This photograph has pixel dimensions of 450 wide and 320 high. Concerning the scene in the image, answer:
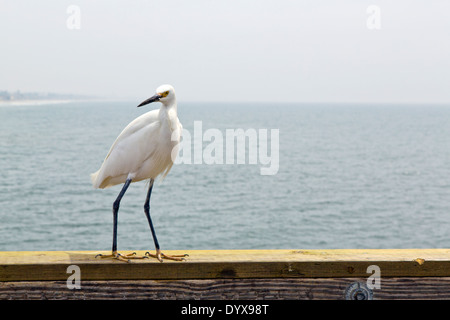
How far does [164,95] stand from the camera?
3.16 metres

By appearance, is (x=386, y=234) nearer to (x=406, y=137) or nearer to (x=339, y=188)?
(x=339, y=188)

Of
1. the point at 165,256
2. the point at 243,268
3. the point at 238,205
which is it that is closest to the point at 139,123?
the point at 165,256

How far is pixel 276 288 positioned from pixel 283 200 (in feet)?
96.3

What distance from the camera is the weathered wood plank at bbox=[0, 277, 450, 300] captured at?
239cm

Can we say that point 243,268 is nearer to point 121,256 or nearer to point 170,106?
point 121,256

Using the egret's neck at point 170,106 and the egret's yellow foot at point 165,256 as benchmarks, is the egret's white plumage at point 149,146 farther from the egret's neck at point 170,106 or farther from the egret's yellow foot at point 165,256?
the egret's yellow foot at point 165,256

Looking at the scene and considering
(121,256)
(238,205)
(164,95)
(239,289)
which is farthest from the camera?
(238,205)

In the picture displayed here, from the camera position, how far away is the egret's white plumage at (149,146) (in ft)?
10.5

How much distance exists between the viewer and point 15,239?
23250 millimetres

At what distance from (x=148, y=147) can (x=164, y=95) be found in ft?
1.05

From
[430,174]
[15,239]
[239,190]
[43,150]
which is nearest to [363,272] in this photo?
[15,239]

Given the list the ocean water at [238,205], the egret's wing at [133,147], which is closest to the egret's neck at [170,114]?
the egret's wing at [133,147]

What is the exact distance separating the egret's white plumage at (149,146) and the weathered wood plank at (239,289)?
3.17 ft

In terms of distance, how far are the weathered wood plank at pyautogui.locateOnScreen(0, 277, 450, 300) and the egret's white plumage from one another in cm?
97
